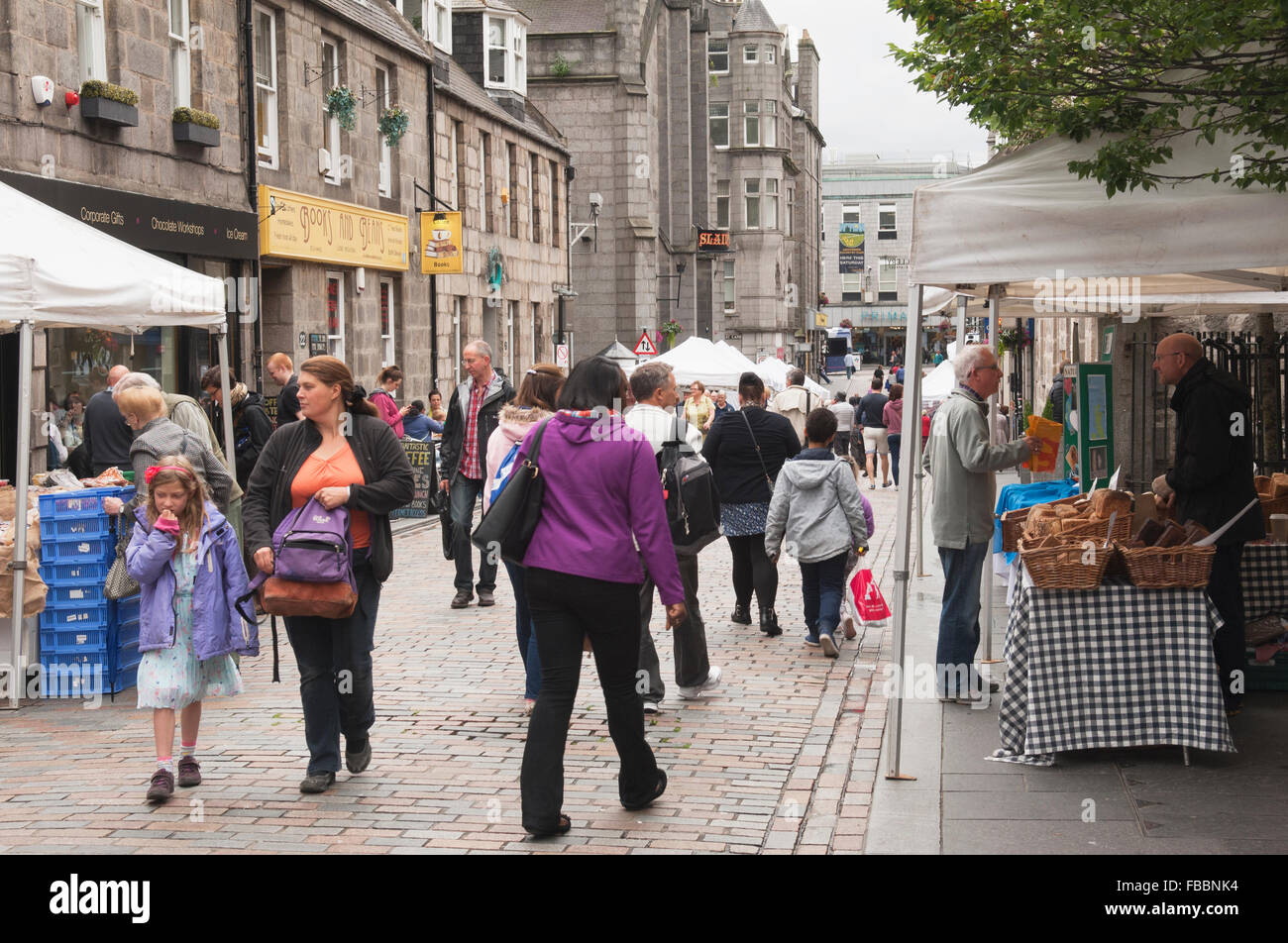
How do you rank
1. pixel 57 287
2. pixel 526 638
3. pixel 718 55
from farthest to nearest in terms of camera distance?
pixel 718 55, pixel 57 287, pixel 526 638

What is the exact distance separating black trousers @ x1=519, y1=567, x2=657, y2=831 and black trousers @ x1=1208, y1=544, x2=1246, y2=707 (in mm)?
3011

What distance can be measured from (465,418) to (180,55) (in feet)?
27.9

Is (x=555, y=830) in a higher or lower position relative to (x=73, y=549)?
lower

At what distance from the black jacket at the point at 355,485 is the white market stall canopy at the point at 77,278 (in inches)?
100

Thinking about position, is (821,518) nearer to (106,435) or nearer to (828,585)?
(828,585)

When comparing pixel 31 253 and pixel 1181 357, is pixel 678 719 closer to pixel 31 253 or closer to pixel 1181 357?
pixel 1181 357

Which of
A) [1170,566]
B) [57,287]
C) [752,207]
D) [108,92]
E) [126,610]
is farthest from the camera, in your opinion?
[752,207]

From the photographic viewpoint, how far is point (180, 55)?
1755 centimetres

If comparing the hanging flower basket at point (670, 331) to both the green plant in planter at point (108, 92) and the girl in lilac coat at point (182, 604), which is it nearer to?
the green plant in planter at point (108, 92)

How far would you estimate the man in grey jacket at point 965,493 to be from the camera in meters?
7.88

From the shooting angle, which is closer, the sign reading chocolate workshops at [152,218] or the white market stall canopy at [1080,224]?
the white market stall canopy at [1080,224]

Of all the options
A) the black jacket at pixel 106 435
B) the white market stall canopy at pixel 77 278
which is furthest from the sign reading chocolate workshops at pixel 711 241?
the white market stall canopy at pixel 77 278

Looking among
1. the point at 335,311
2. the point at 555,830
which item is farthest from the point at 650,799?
the point at 335,311

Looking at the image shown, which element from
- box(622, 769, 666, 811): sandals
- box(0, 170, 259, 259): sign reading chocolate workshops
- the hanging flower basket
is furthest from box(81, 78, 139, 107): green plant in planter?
the hanging flower basket
